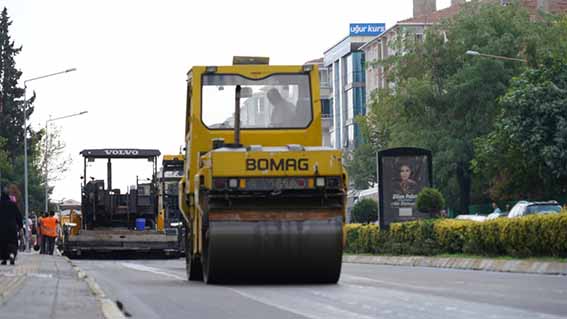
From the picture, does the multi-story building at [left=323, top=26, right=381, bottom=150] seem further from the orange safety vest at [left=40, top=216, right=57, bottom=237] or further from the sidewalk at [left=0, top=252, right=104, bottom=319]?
the sidewalk at [left=0, top=252, right=104, bottom=319]

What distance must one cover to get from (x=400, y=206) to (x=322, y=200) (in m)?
22.0

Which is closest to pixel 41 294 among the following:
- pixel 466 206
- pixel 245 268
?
pixel 245 268

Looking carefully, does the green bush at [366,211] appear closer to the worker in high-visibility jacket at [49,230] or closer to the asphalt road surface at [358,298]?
the worker in high-visibility jacket at [49,230]

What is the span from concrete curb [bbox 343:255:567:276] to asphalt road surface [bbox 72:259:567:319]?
240cm

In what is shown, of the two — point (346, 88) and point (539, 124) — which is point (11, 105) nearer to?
point (346, 88)

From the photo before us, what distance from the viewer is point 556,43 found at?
74.8 meters

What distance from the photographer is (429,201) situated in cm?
4181

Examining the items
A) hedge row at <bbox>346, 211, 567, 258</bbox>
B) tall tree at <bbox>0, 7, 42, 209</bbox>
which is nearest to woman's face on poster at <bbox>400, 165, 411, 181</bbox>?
hedge row at <bbox>346, 211, 567, 258</bbox>

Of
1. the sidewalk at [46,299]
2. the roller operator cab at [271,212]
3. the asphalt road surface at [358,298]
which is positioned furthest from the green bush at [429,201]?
the sidewalk at [46,299]

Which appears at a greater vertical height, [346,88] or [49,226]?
[346,88]

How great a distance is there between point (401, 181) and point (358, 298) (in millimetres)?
26078

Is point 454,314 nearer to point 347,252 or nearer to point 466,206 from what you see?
point 347,252

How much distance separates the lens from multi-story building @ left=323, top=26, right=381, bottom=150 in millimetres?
127688

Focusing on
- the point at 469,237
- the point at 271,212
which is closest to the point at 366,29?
the point at 469,237
